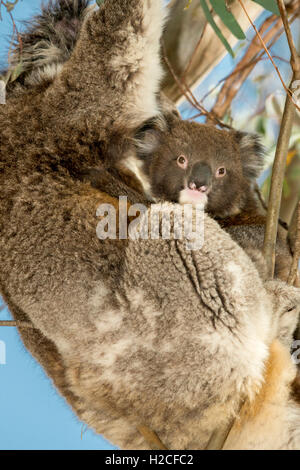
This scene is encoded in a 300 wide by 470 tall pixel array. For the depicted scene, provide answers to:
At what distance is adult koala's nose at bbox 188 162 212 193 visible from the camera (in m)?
3.10

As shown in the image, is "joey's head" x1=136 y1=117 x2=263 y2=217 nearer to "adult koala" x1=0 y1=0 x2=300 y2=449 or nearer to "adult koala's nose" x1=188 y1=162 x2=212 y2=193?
"adult koala's nose" x1=188 y1=162 x2=212 y2=193

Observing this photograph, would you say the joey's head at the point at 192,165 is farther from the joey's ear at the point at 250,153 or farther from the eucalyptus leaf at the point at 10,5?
the eucalyptus leaf at the point at 10,5

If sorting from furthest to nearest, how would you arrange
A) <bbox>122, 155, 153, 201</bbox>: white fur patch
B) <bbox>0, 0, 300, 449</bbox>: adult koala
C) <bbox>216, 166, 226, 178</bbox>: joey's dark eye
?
<bbox>216, 166, 226, 178</bbox>: joey's dark eye
<bbox>122, 155, 153, 201</bbox>: white fur patch
<bbox>0, 0, 300, 449</bbox>: adult koala

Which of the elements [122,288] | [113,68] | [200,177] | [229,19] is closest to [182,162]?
[200,177]

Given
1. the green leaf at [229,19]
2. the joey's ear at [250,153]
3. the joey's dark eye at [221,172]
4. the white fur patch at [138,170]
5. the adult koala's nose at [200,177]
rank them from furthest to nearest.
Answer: the joey's ear at [250,153] < the joey's dark eye at [221,172] < the adult koala's nose at [200,177] < the white fur patch at [138,170] < the green leaf at [229,19]

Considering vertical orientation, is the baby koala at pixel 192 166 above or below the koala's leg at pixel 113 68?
below

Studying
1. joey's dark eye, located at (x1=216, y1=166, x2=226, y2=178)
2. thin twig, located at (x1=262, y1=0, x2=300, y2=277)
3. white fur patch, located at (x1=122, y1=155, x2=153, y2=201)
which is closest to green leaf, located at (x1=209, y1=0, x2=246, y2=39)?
thin twig, located at (x1=262, y1=0, x2=300, y2=277)

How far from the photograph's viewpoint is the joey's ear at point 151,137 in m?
3.22

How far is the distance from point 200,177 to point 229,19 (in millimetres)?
922

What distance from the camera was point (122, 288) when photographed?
237 cm

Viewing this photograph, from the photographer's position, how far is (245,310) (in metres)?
2.31

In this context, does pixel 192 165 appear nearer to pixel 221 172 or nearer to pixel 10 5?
pixel 221 172

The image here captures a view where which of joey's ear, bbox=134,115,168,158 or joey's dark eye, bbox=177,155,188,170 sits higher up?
joey's ear, bbox=134,115,168,158

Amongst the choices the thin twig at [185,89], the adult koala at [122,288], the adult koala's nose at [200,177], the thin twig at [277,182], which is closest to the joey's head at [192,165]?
the adult koala's nose at [200,177]
